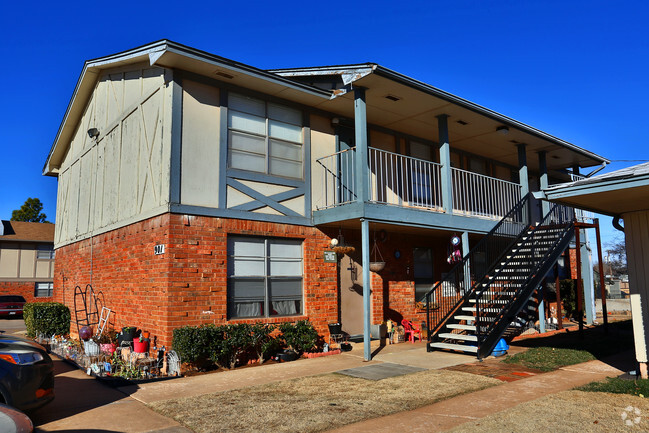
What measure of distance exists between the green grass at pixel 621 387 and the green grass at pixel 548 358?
53.1 inches

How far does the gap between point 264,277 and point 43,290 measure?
2669 cm

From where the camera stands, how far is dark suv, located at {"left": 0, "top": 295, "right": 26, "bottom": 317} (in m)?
25.7

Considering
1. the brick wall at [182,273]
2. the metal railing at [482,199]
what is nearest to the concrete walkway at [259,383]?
the brick wall at [182,273]

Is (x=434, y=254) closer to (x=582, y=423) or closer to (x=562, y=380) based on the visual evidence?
(x=562, y=380)

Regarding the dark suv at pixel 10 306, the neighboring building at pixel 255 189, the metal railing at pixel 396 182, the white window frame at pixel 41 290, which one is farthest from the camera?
the white window frame at pixel 41 290

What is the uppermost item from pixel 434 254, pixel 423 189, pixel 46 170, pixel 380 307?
pixel 46 170

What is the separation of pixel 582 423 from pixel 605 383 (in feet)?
7.24

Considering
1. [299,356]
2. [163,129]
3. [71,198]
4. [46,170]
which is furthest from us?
[46,170]

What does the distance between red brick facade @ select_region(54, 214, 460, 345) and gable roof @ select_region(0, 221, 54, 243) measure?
1939 cm

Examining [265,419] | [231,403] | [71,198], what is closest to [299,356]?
[231,403]

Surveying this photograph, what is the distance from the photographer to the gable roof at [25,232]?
99.2 feet

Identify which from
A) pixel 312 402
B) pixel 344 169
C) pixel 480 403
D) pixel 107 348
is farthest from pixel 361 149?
pixel 107 348

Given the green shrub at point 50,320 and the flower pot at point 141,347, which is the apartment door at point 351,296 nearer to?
the flower pot at point 141,347

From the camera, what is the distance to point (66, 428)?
5.61m
